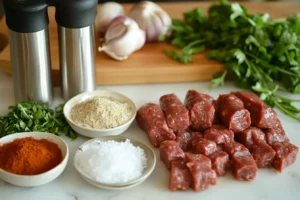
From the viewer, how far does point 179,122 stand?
5.45 ft

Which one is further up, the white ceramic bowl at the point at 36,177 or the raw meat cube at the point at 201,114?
the raw meat cube at the point at 201,114

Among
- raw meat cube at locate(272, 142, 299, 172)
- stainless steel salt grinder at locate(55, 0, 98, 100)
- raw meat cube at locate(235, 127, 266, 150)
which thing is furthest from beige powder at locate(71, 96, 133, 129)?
raw meat cube at locate(272, 142, 299, 172)

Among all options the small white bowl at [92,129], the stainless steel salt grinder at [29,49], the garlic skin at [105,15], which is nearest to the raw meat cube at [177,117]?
the small white bowl at [92,129]

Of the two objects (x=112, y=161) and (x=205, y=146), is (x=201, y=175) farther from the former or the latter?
(x=112, y=161)

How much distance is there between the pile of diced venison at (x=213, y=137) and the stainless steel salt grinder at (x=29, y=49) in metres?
0.37

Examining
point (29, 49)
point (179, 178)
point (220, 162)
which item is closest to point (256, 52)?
point (220, 162)

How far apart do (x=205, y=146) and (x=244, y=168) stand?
14 cm

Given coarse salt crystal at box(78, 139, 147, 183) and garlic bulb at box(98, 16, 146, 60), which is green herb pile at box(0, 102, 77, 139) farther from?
garlic bulb at box(98, 16, 146, 60)

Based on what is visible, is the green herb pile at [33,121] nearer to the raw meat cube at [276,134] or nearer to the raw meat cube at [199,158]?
the raw meat cube at [199,158]

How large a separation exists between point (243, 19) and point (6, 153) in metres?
1.16

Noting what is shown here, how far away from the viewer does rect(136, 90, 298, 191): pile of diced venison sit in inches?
58.5

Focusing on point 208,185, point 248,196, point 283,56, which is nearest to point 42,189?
point 208,185

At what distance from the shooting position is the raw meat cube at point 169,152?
1.53m

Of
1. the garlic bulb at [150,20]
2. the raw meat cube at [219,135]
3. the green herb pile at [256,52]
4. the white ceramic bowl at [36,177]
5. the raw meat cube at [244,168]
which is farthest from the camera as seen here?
the garlic bulb at [150,20]
